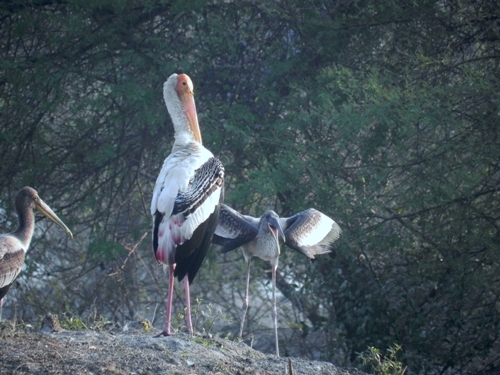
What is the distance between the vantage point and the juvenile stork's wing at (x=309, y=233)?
8023mm

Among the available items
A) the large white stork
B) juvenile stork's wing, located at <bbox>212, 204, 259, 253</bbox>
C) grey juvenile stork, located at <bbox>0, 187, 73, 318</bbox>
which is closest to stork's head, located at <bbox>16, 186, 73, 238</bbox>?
grey juvenile stork, located at <bbox>0, 187, 73, 318</bbox>

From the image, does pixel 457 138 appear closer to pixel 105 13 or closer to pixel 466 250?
pixel 466 250

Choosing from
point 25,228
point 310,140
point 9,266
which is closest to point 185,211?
point 9,266

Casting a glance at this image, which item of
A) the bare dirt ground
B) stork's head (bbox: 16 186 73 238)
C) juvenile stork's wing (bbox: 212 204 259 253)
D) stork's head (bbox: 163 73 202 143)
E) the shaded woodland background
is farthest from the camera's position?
the shaded woodland background

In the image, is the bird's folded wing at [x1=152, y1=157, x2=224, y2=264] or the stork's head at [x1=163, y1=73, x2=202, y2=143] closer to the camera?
the bird's folded wing at [x1=152, y1=157, x2=224, y2=264]

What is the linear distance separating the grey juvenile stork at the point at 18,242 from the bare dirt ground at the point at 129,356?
2.46 feet

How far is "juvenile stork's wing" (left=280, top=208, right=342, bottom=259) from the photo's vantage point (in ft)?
26.3

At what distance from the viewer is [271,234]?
26.6 ft

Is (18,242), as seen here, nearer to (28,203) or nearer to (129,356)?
(28,203)

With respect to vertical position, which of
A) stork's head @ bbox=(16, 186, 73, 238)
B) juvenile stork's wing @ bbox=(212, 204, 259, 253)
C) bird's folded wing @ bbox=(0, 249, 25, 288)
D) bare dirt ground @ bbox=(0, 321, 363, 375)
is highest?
juvenile stork's wing @ bbox=(212, 204, 259, 253)

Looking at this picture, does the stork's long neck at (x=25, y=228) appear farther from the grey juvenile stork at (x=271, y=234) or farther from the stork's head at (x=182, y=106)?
the grey juvenile stork at (x=271, y=234)

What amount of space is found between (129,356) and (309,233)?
2.94 metres

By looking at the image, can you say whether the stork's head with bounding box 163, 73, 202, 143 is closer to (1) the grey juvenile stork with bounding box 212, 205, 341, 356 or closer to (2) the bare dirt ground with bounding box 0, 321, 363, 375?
(1) the grey juvenile stork with bounding box 212, 205, 341, 356

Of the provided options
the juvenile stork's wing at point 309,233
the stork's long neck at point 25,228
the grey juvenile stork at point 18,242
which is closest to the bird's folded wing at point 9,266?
the grey juvenile stork at point 18,242
